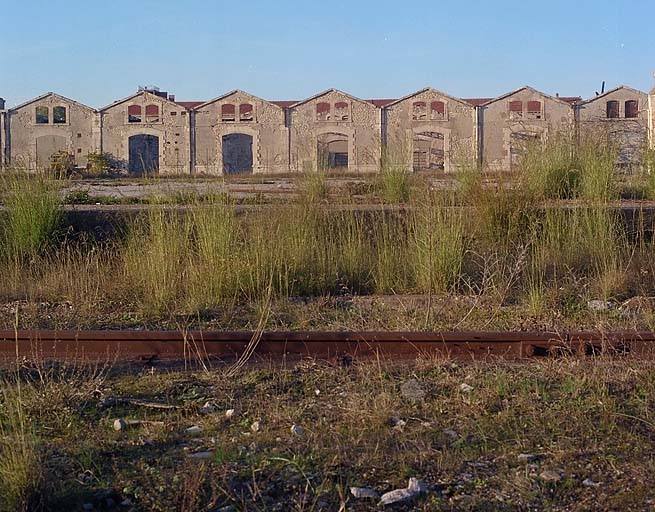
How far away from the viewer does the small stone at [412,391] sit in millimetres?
4996

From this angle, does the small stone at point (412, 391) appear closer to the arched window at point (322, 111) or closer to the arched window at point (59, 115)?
the arched window at point (322, 111)

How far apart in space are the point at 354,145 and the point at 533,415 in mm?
37719

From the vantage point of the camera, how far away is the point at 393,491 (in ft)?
11.9

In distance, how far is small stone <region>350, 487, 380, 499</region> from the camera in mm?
3600

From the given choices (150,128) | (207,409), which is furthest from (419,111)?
(207,409)

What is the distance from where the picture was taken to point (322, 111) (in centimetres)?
4297

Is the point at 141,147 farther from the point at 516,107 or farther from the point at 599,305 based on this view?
the point at 599,305

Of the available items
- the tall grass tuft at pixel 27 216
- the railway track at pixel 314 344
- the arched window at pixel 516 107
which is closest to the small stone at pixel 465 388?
the railway track at pixel 314 344

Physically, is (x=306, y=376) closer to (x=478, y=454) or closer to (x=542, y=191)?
(x=478, y=454)

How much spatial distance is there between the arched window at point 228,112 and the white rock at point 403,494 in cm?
4060

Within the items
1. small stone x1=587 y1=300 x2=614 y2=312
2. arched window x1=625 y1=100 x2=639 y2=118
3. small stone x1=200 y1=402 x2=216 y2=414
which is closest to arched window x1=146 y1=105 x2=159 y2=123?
arched window x1=625 y1=100 x2=639 y2=118

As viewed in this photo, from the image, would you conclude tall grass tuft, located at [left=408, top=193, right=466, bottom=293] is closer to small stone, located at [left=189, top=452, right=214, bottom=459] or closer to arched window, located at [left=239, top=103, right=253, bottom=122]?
small stone, located at [left=189, top=452, right=214, bottom=459]

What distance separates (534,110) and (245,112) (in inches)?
589

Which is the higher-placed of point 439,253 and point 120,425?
point 439,253
